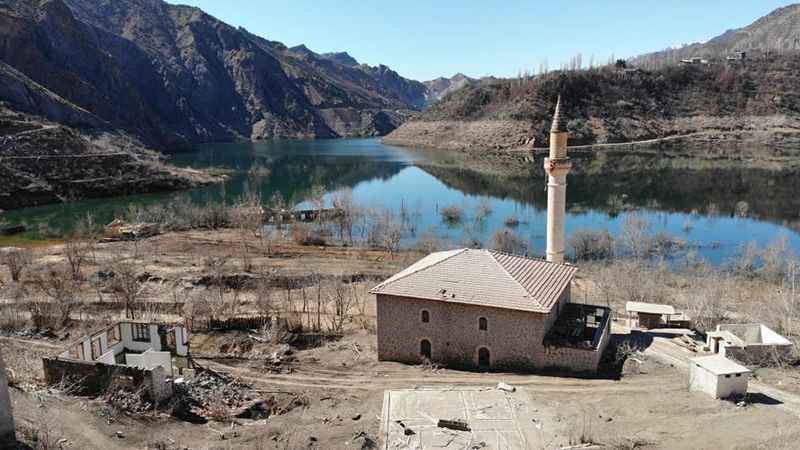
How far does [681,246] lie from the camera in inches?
1625

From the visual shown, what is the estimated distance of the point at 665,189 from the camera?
67.1m

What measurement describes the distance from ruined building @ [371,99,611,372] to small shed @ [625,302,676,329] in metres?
1.77

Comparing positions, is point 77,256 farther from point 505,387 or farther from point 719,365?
point 719,365

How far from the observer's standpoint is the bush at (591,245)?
Answer: 39.2 metres

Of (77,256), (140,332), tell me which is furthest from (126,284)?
(77,256)

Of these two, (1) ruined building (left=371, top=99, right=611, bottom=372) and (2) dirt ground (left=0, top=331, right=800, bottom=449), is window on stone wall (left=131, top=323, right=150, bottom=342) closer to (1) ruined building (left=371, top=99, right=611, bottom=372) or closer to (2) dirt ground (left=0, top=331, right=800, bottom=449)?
(2) dirt ground (left=0, top=331, right=800, bottom=449)

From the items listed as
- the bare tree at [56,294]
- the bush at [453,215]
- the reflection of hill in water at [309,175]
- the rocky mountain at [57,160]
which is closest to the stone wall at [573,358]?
the bare tree at [56,294]

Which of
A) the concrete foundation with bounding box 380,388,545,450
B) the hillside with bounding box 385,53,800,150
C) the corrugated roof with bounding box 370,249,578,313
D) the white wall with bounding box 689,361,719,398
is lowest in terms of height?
the concrete foundation with bounding box 380,388,545,450

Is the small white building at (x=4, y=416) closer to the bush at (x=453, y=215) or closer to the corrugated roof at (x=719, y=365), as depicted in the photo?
the corrugated roof at (x=719, y=365)

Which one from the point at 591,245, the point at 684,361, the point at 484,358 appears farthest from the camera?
the point at 591,245

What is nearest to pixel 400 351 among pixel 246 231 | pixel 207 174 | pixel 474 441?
pixel 474 441

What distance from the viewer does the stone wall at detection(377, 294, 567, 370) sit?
18594 mm

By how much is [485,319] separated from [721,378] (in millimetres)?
6717

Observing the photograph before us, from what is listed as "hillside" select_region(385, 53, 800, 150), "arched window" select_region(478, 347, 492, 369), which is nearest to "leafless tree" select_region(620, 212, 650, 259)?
"arched window" select_region(478, 347, 492, 369)
